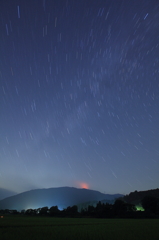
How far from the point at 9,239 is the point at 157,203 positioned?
78.4 meters

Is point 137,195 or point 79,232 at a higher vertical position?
point 137,195

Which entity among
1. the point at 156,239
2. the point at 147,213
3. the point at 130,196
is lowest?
the point at 156,239

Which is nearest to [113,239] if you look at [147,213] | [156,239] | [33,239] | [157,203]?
[156,239]

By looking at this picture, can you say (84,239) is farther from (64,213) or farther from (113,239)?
(64,213)

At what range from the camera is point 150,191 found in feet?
557

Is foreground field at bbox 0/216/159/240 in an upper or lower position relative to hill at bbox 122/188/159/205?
lower

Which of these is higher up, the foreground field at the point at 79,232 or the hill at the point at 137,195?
the hill at the point at 137,195

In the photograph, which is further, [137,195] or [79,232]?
[137,195]

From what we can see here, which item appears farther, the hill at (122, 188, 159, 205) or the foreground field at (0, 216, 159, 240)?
the hill at (122, 188, 159, 205)

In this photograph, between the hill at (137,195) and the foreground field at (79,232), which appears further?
the hill at (137,195)

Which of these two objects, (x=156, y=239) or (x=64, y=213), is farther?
(x=64, y=213)

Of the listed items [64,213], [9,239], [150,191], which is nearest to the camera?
[9,239]

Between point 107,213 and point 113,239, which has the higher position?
point 107,213

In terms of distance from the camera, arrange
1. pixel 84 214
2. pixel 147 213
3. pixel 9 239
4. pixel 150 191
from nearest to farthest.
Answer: pixel 9 239 < pixel 147 213 < pixel 84 214 < pixel 150 191
